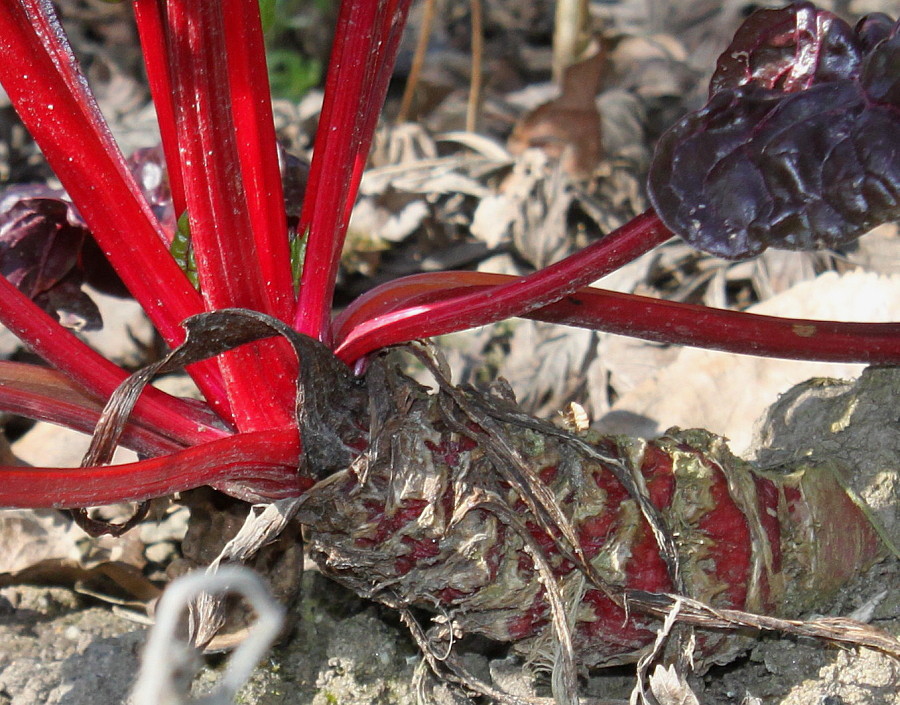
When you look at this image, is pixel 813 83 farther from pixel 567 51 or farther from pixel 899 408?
pixel 567 51

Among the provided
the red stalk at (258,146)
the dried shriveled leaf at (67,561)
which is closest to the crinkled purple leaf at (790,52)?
the red stalk at (258,146)

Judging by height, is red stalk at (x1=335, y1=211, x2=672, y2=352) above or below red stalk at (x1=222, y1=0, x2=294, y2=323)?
below

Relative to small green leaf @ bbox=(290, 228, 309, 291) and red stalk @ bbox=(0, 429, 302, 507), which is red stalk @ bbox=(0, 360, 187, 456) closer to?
red stalk @ bbox=(0, 429, 302, 507)

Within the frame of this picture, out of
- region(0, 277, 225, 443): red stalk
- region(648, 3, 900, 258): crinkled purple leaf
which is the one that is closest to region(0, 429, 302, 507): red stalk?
region(0, 277, 225, 443): red stalk

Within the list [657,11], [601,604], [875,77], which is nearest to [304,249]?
[601,604]

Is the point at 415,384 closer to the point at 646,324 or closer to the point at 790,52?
the point at 646,324

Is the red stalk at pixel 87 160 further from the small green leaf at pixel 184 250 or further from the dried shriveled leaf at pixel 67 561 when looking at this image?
the dried shriveled leaf at pixel 67 561
